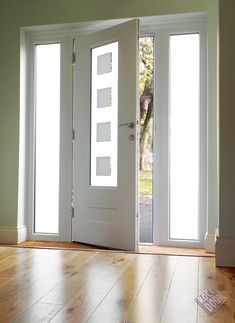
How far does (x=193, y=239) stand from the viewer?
10.9 ft

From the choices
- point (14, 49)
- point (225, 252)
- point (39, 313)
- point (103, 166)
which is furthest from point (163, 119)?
Result: point (39, 313)

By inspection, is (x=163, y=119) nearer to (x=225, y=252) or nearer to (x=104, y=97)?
(x=104, y=97)

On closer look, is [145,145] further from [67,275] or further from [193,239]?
[67,275]

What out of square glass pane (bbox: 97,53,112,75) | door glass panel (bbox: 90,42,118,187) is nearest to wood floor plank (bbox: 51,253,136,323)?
door glass panel (bbox: 90,42,118,187)

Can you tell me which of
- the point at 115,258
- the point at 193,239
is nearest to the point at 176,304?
the point at 115,258

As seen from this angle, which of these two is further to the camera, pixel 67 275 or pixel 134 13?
pixel 134 13

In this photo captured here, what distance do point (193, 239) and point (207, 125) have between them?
996mm

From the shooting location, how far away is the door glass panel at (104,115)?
10.8ft

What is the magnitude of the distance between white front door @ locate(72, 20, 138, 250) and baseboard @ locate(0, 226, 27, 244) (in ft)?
1.62

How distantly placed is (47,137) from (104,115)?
64cm

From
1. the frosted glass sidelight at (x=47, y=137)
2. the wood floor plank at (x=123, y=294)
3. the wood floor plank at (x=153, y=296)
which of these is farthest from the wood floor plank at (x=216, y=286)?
the frosted glass sidelight at (x=47, y=137)

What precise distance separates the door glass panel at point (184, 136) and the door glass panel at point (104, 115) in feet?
1.69

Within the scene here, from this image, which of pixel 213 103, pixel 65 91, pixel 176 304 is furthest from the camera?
pixel 65 91

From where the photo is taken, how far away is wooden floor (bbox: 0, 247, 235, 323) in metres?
1.67
